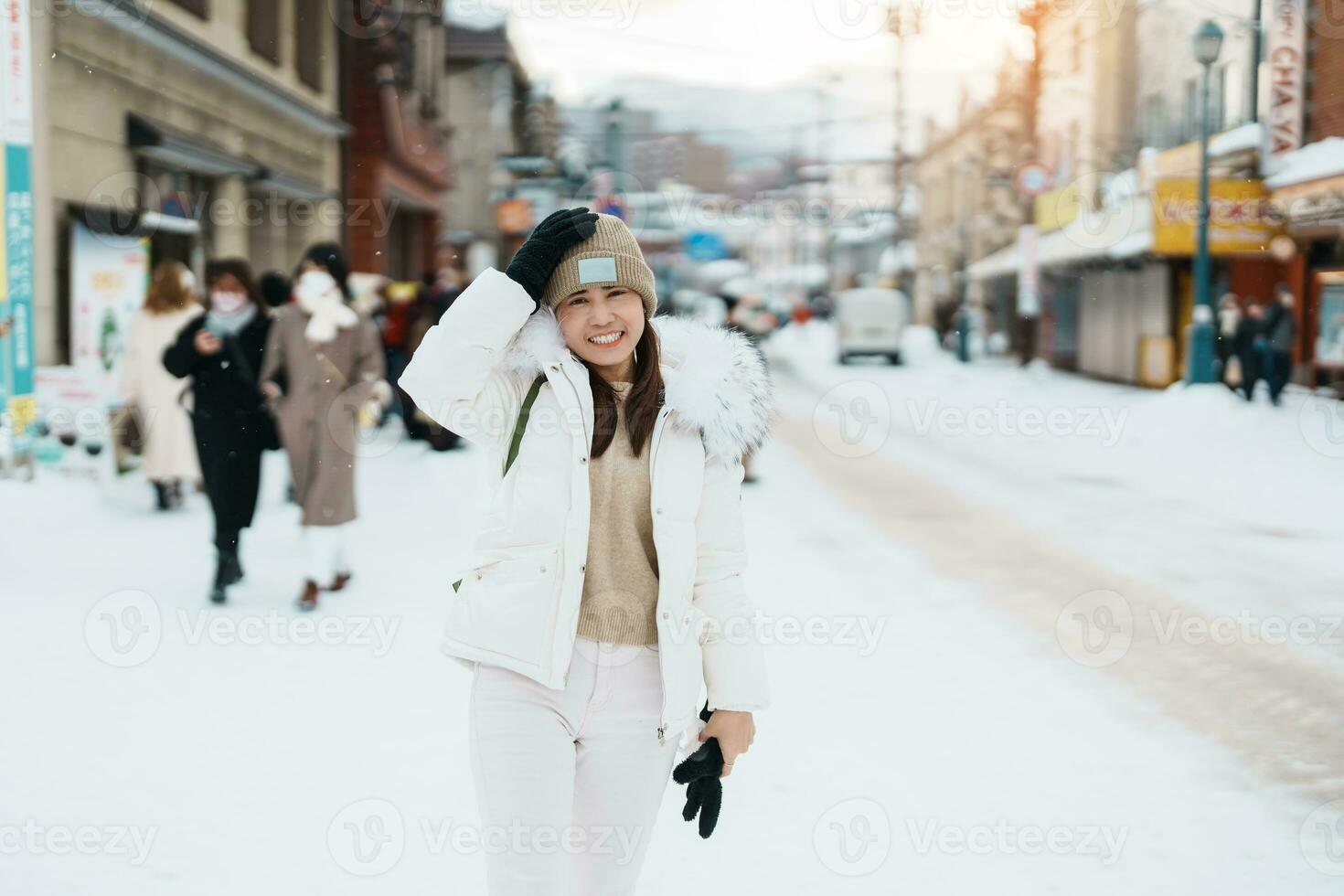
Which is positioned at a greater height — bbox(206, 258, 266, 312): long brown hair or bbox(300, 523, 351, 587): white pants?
bbox(206, 258, 266, 312): long brown hair


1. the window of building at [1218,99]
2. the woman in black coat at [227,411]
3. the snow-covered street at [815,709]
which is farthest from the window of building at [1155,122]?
the woman in black coat at [227,411]

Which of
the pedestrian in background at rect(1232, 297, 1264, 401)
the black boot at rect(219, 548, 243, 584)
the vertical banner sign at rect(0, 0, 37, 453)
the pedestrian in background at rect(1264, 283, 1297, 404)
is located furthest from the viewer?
the pedestrian in background at rect(1232, 297, 1264, 401)

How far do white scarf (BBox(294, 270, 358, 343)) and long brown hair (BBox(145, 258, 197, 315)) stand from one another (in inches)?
129

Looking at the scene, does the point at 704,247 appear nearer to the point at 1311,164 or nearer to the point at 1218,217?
the point at 1218,217

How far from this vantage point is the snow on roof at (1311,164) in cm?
1975

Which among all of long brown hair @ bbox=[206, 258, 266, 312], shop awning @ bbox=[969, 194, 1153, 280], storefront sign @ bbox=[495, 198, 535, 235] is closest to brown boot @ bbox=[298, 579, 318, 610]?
long brown hair @ bbox=[206, 258, 266, 312]

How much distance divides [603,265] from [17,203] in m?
8.02

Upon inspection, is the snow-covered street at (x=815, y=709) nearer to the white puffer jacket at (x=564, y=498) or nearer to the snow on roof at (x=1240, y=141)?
the white puffer jacket at (x=564, y=498)

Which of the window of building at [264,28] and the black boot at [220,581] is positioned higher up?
the window of building at [264,28]

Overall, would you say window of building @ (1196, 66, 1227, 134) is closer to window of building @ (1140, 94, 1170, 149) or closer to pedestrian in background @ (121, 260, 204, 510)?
window of building @ (1140, 94, 1170, 149)

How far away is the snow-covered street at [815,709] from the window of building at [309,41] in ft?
44.2

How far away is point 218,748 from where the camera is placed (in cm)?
502

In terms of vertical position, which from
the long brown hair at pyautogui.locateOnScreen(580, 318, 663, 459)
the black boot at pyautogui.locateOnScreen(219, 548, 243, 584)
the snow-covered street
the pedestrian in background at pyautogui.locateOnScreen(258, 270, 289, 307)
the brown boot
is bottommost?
the snow-covered street

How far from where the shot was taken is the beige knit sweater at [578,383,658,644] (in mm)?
2604
